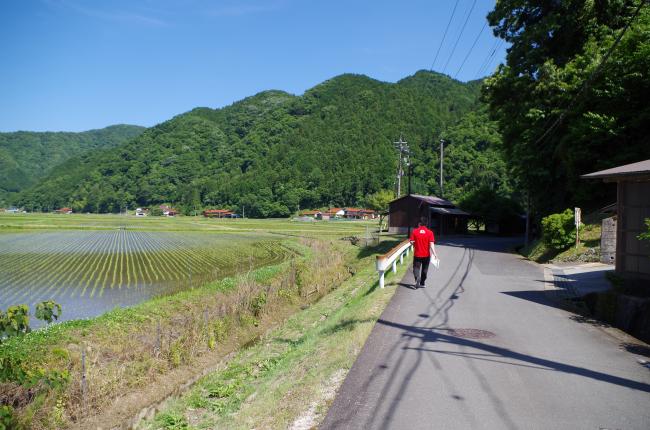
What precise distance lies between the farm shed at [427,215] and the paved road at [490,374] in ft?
112

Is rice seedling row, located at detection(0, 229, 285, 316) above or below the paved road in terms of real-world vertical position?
below

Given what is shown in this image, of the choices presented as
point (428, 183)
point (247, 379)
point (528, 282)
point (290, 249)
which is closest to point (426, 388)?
point (247, 379)

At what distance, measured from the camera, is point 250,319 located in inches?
637

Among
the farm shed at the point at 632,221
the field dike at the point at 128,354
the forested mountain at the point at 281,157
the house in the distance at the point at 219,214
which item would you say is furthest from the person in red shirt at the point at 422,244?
the house in the distance at the point at 219,214

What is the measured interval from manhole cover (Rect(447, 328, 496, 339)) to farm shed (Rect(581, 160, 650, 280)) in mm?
5211

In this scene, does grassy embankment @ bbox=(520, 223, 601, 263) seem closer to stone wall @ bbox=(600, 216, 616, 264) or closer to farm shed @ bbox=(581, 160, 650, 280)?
stone wall @ bbox=(600, 216, 616, 264)

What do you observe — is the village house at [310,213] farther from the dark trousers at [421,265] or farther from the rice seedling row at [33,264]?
the dark trousers at [421,265]

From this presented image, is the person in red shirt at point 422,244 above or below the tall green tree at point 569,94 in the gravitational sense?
below

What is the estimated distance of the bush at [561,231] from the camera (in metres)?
20.3

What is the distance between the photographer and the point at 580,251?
19547 millimetres

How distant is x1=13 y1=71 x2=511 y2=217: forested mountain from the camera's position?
474ft

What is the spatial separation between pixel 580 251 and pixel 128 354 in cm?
1753

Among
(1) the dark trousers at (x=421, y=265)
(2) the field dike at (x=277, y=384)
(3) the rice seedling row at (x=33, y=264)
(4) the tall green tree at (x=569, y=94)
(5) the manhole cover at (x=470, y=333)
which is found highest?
(4) the tall green tree at (x=569, y=94)

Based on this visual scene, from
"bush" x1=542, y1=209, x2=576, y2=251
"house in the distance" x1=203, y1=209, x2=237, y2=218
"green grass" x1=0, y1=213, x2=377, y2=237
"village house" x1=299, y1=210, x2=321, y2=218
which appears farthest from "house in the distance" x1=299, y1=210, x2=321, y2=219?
"bush" x1=542, y1=209, x2=576, y2=251
